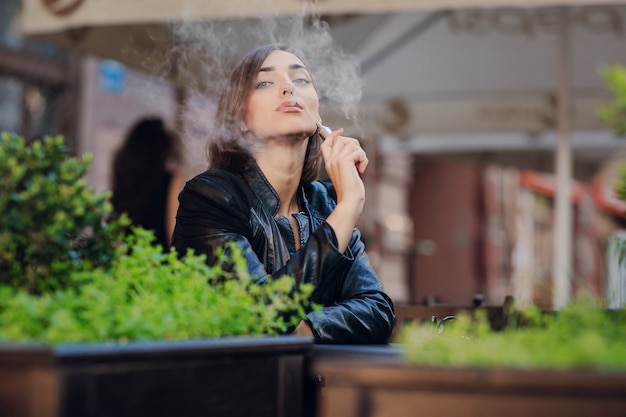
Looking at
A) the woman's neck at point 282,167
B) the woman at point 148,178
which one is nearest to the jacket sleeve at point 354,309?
the woman's neck at point 282,167

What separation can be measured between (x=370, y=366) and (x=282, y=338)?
0.48 metres

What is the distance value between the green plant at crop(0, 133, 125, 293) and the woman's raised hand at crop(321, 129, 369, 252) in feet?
2.61

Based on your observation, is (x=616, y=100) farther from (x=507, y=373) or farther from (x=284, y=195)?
(x=284, y=195)

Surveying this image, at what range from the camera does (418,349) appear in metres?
1.60

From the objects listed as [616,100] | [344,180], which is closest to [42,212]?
[616,100]

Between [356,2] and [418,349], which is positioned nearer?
[418,349]

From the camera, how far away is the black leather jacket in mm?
2568

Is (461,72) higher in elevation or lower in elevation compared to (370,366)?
higher

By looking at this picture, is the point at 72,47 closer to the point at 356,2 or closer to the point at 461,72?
the point at 356,2

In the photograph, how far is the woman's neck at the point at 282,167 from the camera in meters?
2.99

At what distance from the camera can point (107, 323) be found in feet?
5.52

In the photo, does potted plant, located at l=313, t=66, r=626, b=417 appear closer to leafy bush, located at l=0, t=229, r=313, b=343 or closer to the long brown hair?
leafy bush, located at l=0, t=229, r=313, b=343

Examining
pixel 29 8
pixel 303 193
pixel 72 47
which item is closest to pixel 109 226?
pixel 303 193

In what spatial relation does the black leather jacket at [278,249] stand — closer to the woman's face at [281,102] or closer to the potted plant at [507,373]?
the woman's face at [281,102]
